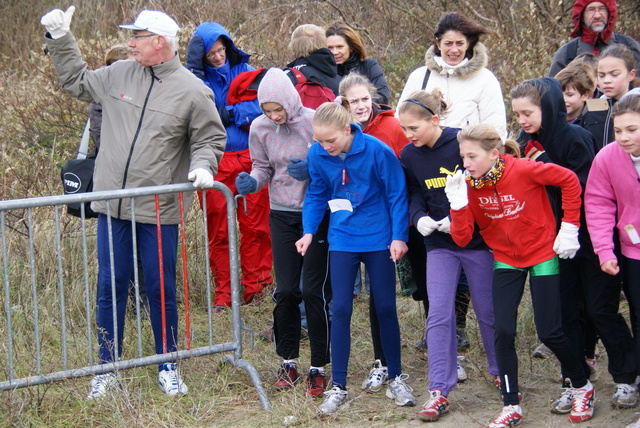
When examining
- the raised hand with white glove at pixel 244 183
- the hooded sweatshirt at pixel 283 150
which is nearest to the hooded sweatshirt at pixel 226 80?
the hooded sweatshirt at pixel 283 150

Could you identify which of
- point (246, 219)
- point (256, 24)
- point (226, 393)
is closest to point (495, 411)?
point (226, 393)

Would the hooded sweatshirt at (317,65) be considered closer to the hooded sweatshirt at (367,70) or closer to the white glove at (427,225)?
the hooded sweatshirt at (367,70)

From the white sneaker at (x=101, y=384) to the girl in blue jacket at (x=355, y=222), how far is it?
118 centimetres

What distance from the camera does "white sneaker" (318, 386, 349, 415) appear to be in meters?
4.47

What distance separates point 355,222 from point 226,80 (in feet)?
7.41

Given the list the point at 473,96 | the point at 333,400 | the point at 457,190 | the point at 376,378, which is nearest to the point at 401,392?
the point at 376,378

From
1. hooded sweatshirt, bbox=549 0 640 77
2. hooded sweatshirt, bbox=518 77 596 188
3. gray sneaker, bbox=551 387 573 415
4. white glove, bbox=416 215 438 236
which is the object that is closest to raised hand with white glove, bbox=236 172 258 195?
white glove, bbox=416 215 438 236

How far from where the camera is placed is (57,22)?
14.8ft

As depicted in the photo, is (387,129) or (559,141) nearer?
(559,141)

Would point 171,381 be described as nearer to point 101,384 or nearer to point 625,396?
point 101,384

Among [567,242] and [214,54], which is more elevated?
[214,54]

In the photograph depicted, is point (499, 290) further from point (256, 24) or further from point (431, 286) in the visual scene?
point (256, 24)

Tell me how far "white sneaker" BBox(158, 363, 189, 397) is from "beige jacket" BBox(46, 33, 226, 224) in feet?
2.96

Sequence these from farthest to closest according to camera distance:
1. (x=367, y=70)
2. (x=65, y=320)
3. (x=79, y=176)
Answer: (x=367, y=70) < (x=79, y=176) < (x=65, y=320)
